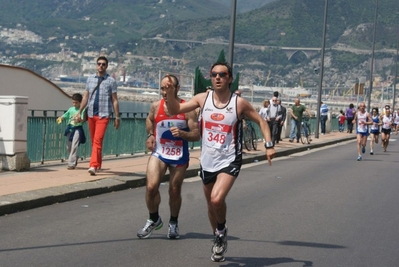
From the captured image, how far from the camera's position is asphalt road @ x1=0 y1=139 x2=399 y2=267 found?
8977mm

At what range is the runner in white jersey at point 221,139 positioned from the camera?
8.70 meters

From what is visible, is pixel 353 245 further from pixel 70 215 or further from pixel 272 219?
pixel 70 215

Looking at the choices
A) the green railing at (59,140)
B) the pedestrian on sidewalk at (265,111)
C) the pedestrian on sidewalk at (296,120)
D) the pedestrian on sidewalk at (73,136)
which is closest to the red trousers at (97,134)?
the pedestrian on sidewalk at (73,136)

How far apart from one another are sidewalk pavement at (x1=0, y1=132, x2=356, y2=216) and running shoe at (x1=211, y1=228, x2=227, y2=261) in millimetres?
3621

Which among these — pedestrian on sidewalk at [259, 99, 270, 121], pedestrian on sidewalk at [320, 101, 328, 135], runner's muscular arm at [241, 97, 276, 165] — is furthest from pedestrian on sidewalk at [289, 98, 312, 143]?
runner's muscular arm at [241, 97, 276, 165]

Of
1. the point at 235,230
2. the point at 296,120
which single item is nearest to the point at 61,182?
the point at 235,230

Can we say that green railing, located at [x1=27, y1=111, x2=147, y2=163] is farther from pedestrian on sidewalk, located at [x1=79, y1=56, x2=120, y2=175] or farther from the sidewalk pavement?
pedestrian on sidewalk, located at [x1=79, y1=56, x2=120, y2=175]

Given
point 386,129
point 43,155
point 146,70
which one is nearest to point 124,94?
point 146,70

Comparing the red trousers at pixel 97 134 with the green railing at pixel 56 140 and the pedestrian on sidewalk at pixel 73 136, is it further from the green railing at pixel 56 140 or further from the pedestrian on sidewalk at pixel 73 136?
the green railing at pixel 56 140

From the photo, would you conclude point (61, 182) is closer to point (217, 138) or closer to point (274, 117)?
point (217, 138)

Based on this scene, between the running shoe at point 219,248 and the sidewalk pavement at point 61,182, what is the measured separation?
3621mm

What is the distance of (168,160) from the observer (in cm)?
1004

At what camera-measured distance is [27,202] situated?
1180 centimetres

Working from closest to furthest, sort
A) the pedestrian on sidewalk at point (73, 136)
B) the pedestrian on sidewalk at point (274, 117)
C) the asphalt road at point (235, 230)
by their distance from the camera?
the asphalt road at point (235, 230) < the pedestrian on sidewalk at point (73, 136) < the pedestrian on sidewalk at point (274, 117)
